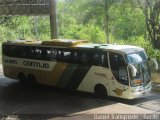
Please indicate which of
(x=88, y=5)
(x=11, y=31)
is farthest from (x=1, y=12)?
(x=11, y=31)

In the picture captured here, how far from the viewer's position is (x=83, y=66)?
19.5 metres

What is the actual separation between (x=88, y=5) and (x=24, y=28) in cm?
2733

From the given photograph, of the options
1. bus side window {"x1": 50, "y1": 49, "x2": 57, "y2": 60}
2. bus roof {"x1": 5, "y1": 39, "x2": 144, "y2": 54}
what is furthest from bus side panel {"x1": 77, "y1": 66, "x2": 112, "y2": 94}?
bus side window {"x1": 50, "y1": 49, "x2": 57, "y2": 60}

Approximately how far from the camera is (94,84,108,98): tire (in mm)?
18809

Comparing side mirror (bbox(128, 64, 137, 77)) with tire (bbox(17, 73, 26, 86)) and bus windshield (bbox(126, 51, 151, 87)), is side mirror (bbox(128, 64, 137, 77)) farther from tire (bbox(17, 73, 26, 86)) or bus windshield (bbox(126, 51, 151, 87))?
tire (bbox(17, 73, 26, 86))

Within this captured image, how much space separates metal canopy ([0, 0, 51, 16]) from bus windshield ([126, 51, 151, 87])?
13.7 metres

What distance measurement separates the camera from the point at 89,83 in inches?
760

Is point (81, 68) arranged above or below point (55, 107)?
above

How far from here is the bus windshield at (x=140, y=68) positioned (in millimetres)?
17806

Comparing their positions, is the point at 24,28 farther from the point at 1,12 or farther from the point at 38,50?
the point at 38,50

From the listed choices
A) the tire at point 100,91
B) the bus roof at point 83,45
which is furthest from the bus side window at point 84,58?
the tire at point 100,91

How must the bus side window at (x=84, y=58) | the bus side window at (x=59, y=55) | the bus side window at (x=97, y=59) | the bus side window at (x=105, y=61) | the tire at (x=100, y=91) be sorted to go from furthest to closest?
the bus side window at (x=59, y=55), the bus side window at (x=84, y=58), the tire at (x=100, y=91), the bus side window at (x=97, y=59), the bus side window at (x=105, y=61)

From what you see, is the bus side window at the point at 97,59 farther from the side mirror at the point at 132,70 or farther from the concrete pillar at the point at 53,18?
the concrete pillar at the point at 53,18

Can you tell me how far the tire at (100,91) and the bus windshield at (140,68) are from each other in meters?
1.70
